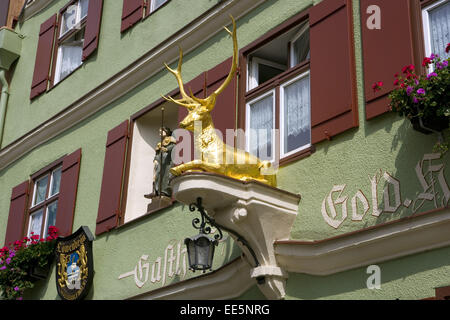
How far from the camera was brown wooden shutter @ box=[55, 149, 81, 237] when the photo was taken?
10.2 m

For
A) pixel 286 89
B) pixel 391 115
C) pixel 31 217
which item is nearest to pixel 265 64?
pixel 286 89

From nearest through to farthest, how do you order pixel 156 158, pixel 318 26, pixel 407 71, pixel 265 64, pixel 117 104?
pixel 407 71
pixel 318 26
pixel 265 64
pixel 156 158
pixel 117 104

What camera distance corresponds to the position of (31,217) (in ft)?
37.4

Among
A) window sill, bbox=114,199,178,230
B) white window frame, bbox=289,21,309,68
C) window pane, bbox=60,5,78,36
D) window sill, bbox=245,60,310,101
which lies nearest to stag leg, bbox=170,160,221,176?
window sill, bbox=245,60,310,101

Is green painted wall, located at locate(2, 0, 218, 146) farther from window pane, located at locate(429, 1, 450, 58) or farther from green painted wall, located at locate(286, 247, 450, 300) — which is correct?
green painted wall, located at locate(286, 247, 450, 300)

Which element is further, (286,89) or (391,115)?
(286,89)

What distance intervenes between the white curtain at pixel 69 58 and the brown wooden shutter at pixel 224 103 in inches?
153

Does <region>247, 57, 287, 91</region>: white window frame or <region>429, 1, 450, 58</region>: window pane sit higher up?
<region>247, 57, 287, 91</region>: white window frame

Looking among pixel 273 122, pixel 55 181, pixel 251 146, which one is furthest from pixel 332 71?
pixel 55 181

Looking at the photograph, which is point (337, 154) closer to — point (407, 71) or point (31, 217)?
point (407, 71)

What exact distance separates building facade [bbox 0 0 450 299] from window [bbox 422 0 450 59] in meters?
0.01

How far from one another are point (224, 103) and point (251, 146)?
66 centimetres

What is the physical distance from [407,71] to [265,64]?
261 centimetres

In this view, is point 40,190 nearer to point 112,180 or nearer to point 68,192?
point 68,192
